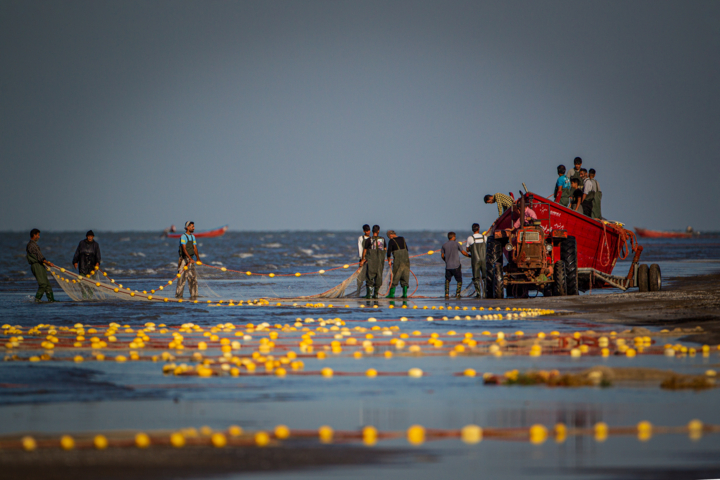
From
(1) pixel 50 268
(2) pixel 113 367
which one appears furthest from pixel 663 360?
(1) pixel 50 268

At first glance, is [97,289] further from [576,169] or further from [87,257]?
[576,169]

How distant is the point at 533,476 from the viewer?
511cm

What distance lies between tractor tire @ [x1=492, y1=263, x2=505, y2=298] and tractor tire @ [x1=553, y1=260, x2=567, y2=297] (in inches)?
49.0

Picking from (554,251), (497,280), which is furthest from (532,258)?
(497,280)

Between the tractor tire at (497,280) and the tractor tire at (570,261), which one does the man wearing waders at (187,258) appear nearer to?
the tractor tire at (497,280)

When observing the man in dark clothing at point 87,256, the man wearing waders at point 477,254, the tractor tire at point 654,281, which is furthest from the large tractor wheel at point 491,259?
the man in dark clothing at point 87,256

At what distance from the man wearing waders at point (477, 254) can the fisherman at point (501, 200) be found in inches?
55.5

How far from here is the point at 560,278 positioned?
18406 mm

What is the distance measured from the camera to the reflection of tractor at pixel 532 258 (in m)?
17.7

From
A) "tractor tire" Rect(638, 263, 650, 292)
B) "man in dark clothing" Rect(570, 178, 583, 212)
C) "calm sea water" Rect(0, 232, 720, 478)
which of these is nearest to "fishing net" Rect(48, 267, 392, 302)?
"man in dark clothing" Rect(570, 178, 583, 212)

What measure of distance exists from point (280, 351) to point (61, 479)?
19.5ft

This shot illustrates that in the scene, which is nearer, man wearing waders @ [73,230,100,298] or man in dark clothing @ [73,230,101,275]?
man wearing waders @ [73,230,100,298]

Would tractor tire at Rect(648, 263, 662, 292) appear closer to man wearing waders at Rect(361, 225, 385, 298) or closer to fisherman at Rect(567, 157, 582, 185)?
fisherman at Rect(567, 157, 582, 185)

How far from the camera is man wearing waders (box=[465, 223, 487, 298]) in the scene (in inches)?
827
